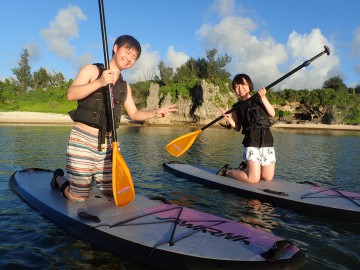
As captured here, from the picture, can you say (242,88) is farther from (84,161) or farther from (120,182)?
(84,161)

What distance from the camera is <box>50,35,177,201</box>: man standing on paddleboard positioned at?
4293 mm

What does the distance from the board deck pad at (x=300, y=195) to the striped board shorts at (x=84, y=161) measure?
9.96 ft

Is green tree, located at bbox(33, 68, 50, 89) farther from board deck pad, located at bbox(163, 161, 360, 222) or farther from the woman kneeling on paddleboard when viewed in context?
the woman kneeling on paddleboard

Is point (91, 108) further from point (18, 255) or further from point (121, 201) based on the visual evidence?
point (18, 255)

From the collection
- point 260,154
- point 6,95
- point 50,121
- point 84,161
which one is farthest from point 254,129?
point 6,95

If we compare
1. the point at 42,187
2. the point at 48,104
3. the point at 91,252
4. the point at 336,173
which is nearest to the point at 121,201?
the point at 91,252

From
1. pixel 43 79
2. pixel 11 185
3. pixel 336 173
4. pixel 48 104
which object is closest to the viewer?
pixel 11 185

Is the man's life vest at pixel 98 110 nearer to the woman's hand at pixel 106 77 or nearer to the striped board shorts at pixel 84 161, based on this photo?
the striped board shorts at pixel 84 161

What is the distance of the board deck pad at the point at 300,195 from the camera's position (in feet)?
17.5

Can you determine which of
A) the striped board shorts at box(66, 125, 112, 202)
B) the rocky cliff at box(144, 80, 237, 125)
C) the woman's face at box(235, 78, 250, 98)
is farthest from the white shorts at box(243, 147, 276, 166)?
the rocky cliff at box(144, 80, 237, 125)

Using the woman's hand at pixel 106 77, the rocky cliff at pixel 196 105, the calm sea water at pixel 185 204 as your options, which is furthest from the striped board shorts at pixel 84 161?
the rocky cliff at pixel 196 105

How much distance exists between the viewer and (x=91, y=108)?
14.5 ft

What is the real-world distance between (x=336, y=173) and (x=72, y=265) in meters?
8.95

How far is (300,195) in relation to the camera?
20.0 feet
